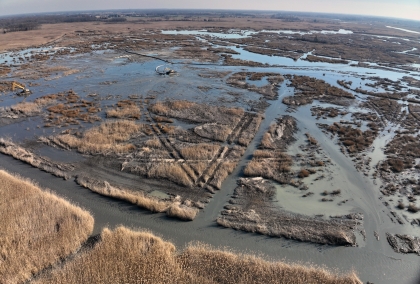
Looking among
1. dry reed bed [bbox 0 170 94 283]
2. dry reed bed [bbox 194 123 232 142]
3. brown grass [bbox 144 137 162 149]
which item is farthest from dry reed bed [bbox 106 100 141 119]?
dry reed bed [bbox 0 170 94 283]

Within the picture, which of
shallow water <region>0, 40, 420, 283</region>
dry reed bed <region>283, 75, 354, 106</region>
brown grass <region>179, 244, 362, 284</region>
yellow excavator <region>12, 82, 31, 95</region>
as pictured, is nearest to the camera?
brown grass <region>179, 244, 362, 284</region>

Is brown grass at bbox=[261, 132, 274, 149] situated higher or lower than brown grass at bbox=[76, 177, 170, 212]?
higher

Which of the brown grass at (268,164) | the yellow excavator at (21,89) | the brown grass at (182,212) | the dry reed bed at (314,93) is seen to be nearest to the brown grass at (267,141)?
the brown grass at (268,164)

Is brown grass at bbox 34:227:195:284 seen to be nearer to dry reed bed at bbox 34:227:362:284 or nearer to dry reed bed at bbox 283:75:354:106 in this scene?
dry reed bed at bbox 34:227:362:284

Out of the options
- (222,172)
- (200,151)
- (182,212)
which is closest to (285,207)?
(222,172)

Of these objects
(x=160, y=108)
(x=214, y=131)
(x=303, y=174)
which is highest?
(x=160, y=108)

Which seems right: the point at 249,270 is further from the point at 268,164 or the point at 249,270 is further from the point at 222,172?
the point at 268,164

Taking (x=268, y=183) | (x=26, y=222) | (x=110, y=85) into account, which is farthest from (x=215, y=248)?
(x=110, y=85)
